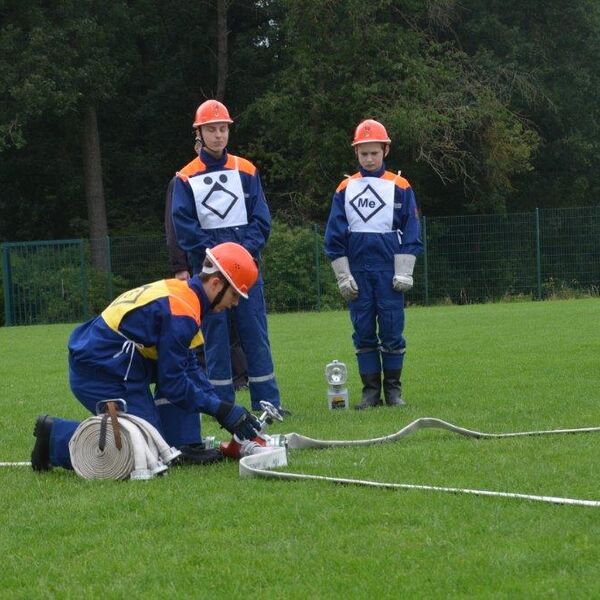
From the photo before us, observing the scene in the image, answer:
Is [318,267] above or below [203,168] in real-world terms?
below

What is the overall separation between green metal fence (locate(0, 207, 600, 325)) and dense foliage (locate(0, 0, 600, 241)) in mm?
4706

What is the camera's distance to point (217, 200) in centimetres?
933

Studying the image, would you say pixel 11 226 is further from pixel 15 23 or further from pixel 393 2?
pixel 393 2

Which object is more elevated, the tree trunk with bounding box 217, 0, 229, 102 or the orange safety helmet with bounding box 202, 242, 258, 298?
the tree trunk with bounding box 217, 0, 229, 102

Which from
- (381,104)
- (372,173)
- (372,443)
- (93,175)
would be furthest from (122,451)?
(93,175)

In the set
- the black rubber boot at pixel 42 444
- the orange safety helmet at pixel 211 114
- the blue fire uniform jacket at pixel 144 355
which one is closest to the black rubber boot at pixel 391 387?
the orange safety helmet at pixel 211 114

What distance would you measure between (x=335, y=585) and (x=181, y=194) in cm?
539

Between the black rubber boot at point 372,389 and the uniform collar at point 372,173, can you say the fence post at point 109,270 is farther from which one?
the black rubber boot at point 372,389

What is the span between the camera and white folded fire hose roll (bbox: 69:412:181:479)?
6.57m

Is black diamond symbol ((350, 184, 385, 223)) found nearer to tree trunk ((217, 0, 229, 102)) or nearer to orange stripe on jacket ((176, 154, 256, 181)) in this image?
orange stripe on jacket ((176, 154, 256, 181))

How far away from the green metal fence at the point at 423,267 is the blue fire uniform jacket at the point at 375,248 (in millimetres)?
20835

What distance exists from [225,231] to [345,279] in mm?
1146

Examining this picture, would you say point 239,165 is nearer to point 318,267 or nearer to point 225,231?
point 225,231

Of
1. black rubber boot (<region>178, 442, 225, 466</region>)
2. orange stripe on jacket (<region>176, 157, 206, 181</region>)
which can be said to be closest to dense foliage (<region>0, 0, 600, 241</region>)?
orange stripe on jacket (<region>176, 157, 206, 181</region>)
